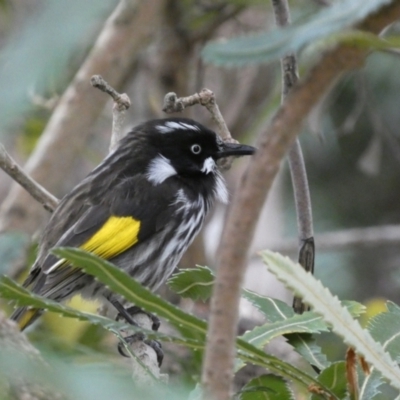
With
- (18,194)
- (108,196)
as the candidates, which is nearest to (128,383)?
(108,196)

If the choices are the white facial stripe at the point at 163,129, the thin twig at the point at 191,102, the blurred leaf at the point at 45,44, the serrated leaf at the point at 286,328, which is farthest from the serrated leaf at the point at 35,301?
the white facial stripe at the point at 163,129

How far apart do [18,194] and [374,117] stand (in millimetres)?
1709

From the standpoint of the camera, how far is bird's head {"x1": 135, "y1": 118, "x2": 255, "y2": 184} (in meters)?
3.46

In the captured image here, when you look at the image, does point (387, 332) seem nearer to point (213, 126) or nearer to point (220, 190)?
point (220, 190)

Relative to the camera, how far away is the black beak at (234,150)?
3.20m

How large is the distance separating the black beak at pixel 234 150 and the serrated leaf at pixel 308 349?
138 centimetres

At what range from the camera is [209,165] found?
3.51m

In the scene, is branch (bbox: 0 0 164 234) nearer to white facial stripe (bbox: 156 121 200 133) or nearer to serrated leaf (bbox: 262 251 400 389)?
white facial stripe (bbox: 156 121 200 133)

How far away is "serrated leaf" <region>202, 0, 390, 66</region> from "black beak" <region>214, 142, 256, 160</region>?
223cm

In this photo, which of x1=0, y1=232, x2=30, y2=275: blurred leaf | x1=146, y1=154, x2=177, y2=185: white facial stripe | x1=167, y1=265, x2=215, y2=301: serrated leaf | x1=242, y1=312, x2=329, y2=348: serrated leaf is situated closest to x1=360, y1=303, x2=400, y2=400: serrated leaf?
x1=242, y1=312, x2=329, y2=348: serrated leaf

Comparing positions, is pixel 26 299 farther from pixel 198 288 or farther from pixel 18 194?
pixel 18 194

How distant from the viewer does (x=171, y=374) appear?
3396mm

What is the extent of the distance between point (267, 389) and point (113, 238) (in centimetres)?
141

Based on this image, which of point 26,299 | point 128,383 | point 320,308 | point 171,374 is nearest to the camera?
point 128,383
